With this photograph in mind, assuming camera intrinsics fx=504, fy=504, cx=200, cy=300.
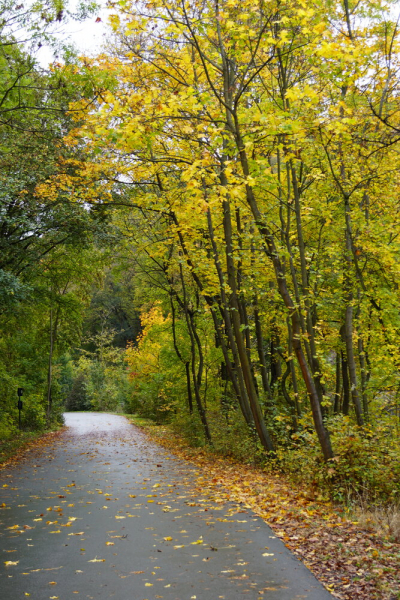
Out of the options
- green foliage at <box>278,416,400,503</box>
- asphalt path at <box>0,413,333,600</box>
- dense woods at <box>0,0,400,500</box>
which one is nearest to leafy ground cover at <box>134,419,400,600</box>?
asphalt path at <box>0,413,333,600</box>

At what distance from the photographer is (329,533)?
229 inches

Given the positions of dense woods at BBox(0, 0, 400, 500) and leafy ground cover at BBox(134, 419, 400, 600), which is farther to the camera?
dense woods at BBox(0, 0, 400, 500)

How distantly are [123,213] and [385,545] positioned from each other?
12944 millimetres

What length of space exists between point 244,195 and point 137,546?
5570mm

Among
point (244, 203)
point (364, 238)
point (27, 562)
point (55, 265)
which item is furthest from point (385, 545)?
point (55, 265)

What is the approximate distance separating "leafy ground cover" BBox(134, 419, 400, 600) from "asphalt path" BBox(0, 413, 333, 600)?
0.72 feet

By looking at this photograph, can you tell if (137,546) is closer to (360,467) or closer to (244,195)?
(360,467)

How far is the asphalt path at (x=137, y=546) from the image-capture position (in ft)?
14.3

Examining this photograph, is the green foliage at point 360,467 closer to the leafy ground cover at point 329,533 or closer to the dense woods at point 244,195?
the dense woods at point 244,195

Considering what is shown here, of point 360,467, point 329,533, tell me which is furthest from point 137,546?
point 360,467

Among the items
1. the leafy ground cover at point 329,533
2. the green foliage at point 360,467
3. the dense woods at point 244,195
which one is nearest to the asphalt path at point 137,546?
the leafy ground cover at point 329,533

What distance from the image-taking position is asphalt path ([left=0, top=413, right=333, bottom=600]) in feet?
14.3

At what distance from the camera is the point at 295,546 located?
5477mm

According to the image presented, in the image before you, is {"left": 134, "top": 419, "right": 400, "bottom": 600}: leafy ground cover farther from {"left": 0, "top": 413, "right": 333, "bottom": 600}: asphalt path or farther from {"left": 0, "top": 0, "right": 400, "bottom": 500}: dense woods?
{"left": 0, "top": 0, "right": 400, "bottom": 500}: dense woods
